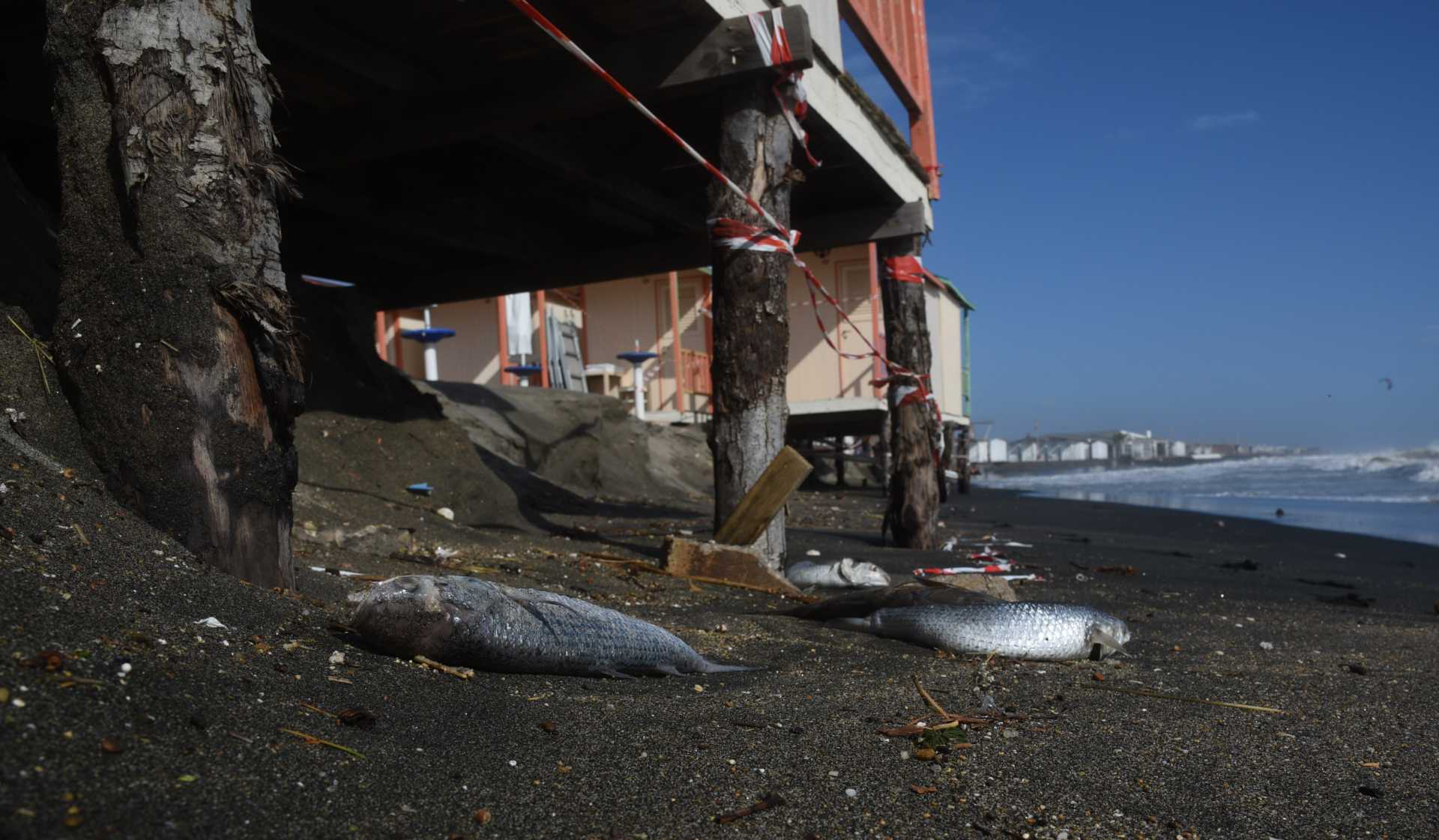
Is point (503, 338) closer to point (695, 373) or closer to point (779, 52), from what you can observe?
point (695, 373)

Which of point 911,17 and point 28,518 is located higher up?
point 911,17

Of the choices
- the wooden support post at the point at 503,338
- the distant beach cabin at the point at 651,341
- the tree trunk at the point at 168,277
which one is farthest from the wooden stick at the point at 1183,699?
the wooden support post at the point at 503,338

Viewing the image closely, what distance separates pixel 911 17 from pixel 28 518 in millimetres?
8580

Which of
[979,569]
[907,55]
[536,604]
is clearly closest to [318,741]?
[536,604]

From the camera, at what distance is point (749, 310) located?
19.4 feet

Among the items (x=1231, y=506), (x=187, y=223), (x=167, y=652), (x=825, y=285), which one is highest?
(x=825, y=285)

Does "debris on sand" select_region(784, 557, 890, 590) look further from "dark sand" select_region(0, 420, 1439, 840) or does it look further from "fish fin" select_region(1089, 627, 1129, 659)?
"fish fin" select_region(1089, 627, 1129, 659)

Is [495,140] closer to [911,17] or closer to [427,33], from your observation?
[427,33]

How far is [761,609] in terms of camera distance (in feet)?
16.3

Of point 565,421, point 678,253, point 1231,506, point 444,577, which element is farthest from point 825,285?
point 444,577

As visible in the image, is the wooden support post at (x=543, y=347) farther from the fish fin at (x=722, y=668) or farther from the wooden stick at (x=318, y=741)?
the wooden stick at (x=318, y=741)

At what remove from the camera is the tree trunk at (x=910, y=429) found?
333 inches

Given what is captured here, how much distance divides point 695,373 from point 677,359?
913 millimetres

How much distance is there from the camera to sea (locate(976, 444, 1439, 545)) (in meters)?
16.0
